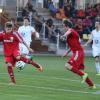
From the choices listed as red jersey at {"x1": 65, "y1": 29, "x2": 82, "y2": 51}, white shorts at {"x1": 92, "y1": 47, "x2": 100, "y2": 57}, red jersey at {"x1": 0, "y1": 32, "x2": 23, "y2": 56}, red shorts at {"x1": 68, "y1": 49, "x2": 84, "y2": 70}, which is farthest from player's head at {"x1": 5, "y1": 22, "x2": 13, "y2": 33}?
white shorts at {"x1": 92, "y1": 47, "x2": 100, "y2": 57}

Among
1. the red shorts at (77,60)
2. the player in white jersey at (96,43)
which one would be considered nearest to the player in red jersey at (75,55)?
the red shorts at (77,60)

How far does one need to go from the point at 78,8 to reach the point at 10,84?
28.0 m

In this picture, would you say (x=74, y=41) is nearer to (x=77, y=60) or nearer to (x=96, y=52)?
(x=77, y=60)

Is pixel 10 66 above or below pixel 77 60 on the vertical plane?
below

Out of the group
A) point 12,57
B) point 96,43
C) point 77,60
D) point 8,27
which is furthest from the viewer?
point 96,43

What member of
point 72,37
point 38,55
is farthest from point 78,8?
point 72,37

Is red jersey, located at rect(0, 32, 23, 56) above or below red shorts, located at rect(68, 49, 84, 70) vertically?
above

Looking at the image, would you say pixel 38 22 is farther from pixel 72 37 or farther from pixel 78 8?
pixel 72 37

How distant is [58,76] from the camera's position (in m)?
21.7

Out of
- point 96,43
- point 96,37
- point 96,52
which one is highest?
point 96,37

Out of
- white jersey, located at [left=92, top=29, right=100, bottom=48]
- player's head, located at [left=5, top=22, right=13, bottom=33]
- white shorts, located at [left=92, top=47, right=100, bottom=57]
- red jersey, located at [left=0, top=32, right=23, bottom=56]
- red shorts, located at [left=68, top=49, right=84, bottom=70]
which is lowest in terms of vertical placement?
white shorts, located at [left=92, top=47, right=100, bottom=57]

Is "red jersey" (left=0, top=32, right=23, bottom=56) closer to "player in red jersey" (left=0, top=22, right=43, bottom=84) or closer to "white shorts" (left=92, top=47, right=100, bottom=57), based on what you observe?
"player in red jersey" (left=0, top=22, right=43, bottom=84)

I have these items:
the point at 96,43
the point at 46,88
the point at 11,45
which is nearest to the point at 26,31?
the point at 96,43

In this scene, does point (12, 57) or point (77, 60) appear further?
point (12, 57)
